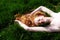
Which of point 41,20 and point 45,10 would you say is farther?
point 45,10

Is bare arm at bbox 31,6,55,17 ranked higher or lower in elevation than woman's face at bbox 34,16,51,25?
A: higher

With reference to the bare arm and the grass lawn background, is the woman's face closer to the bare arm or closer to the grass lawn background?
the grass lawn background

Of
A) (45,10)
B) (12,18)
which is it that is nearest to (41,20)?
(45,10)

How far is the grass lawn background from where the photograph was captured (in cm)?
548

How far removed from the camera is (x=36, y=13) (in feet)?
19.7

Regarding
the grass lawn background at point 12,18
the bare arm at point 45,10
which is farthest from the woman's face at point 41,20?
the bare arm at point 45,10

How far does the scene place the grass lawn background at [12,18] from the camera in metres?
5.48

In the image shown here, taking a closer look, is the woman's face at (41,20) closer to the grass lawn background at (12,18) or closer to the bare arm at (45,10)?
A: the grass lawn background at (12,18)

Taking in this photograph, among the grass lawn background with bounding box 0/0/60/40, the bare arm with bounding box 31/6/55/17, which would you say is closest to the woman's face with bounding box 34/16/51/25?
the grass lawn background with bounding box 0/0/60/40

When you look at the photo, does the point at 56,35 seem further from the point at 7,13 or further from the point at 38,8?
the point at 7,13

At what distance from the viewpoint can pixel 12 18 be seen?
6.20 m

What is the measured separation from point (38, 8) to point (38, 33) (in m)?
0.91

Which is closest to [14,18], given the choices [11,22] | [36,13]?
[11,22]

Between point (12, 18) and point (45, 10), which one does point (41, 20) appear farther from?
point (12, 18)
